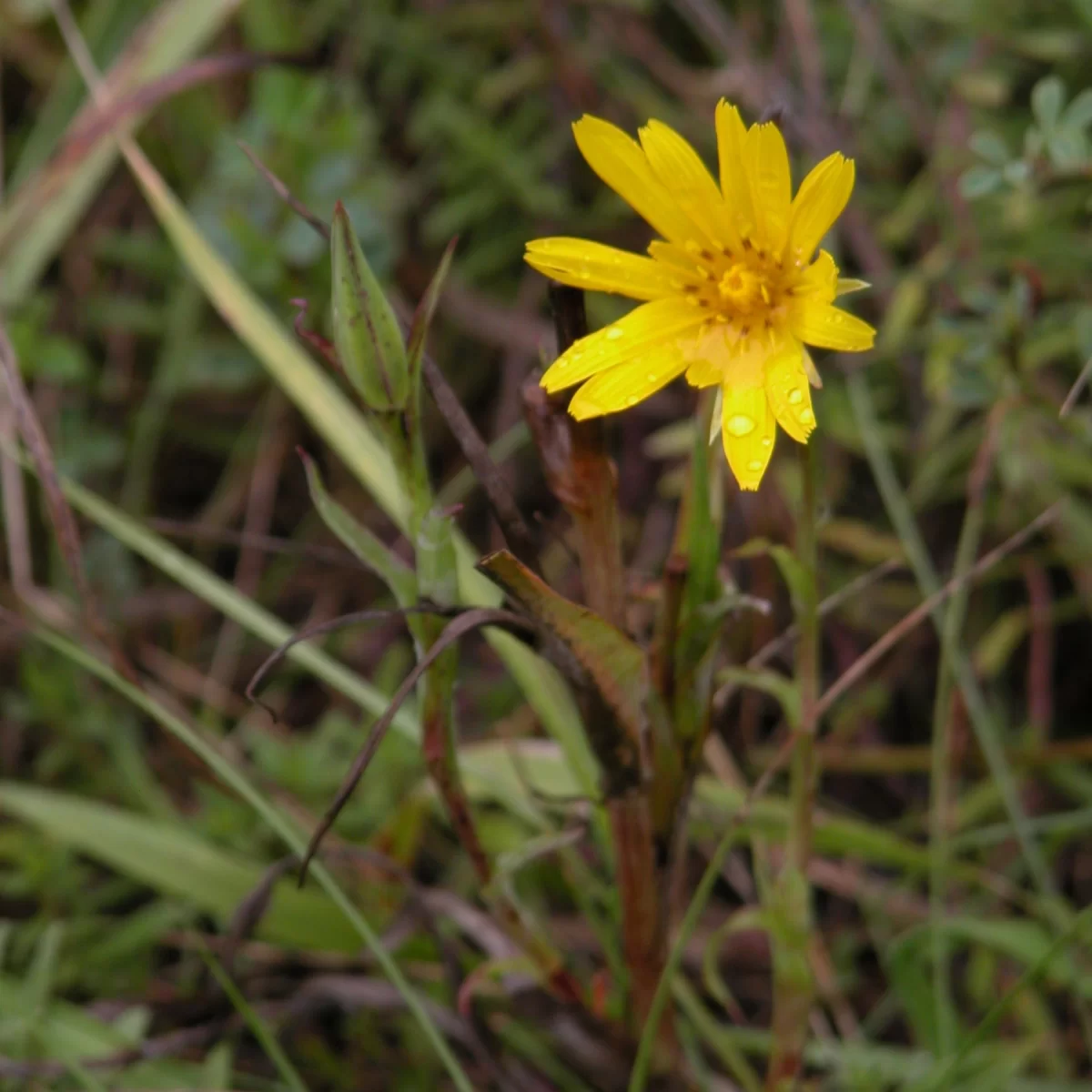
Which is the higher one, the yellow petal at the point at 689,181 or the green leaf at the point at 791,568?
the yellow petal at the point at 689,181

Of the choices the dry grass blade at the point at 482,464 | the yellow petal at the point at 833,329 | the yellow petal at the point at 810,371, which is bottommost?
the dry grass blade at the point at 482,464

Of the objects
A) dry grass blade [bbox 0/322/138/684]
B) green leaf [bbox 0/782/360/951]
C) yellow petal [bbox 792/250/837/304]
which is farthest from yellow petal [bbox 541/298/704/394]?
green leaf [bbox 0/782/360/951]

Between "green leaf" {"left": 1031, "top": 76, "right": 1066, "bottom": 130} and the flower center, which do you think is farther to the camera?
"green leaf" {"left": 1031, "top": 76, "right": 1066, "bottom": 130}

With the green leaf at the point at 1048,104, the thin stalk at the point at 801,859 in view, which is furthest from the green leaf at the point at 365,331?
the green leaf at the point at 1048,104

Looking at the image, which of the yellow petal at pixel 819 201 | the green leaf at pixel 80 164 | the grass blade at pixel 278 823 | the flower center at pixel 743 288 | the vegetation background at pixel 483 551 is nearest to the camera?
the yellow petal at pixel 819 201

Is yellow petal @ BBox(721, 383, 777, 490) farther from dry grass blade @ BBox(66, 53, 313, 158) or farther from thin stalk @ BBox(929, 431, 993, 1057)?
dry grass blade @ BBox(66, 53, 313, 158)

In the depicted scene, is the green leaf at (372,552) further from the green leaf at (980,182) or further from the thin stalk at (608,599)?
the green leaf at (980,182)

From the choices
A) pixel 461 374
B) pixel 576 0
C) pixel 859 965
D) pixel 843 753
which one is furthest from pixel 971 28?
pixel 859 965
